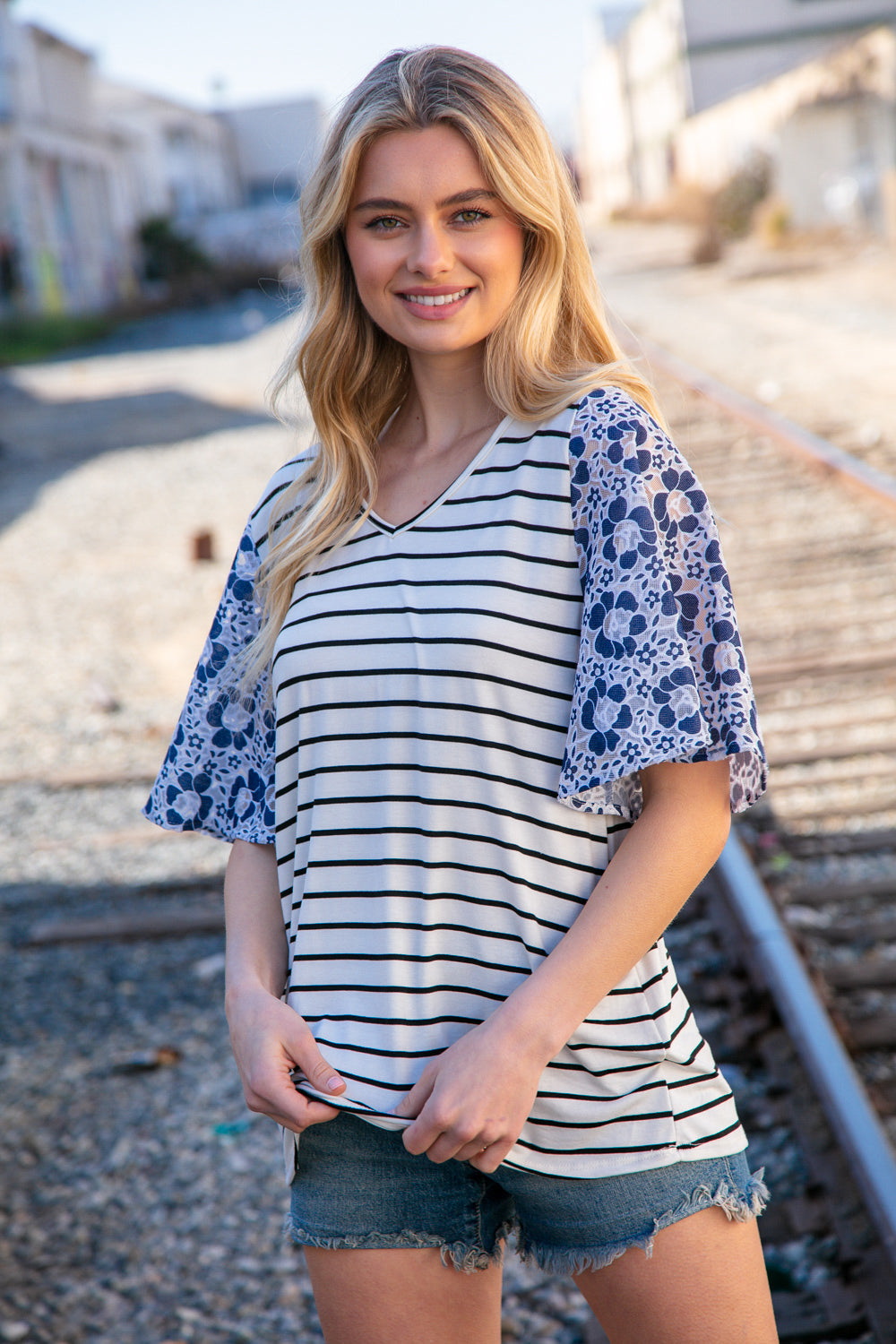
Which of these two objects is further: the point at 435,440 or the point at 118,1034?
the point at 118,1034

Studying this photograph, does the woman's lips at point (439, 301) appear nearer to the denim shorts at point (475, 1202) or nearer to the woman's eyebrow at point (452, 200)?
the woman's eyebrow at point (452, 200)

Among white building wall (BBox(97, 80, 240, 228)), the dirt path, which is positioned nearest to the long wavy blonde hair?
the dirt path

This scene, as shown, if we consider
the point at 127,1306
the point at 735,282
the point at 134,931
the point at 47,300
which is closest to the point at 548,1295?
the point at 127,1306

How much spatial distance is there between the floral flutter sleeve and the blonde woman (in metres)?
0.14

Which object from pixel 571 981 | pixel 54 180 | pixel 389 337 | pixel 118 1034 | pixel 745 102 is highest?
pixel 54 180

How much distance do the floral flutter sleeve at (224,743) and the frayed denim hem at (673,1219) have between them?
2.29ft

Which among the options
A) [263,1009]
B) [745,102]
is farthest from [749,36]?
[263,1009]

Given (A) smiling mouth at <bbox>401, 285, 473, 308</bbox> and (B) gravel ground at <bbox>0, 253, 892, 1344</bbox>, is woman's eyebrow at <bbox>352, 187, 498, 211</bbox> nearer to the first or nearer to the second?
(A) smiling mouth at <bbox>401, 285, 473, 308</bbox>

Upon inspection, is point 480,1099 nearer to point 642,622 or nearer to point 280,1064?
point 280,1064

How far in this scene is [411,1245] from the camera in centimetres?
160

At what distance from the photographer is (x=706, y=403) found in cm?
1205

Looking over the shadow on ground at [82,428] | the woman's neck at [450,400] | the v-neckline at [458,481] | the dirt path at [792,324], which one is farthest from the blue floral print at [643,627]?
the shadow on ground at [82,428]

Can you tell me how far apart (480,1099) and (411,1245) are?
0.27 m

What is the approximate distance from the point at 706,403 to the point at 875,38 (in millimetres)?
22101
